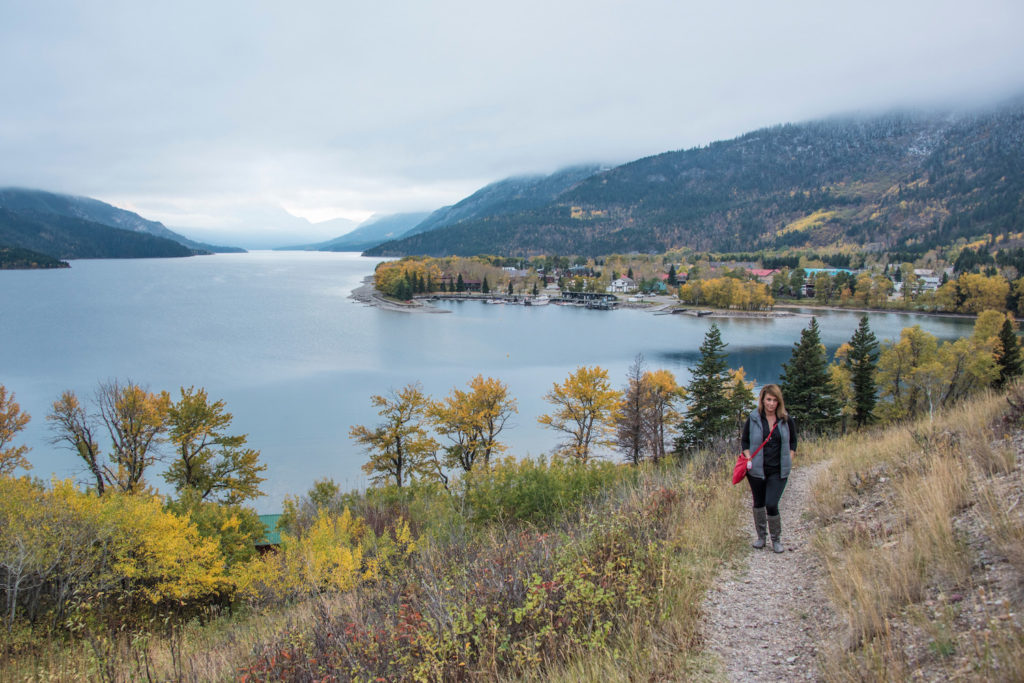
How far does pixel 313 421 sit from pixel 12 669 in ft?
72.4

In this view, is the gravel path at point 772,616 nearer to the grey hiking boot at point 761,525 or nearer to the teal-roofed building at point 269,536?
the grey hiking boot at point 761,525

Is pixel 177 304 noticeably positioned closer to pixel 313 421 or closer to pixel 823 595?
pixel 313 421

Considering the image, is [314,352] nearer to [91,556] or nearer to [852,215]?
[91,556]

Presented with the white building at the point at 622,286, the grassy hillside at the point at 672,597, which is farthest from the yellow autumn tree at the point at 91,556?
the white building at the point at 622,286

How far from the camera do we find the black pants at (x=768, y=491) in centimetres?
380

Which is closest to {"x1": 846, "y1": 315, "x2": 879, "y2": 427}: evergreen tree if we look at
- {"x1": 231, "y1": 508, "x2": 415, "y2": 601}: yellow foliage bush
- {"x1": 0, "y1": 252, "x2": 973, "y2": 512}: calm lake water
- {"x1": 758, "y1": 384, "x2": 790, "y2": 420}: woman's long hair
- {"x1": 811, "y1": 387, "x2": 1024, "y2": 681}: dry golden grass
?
{"x1": 0, "y1": 252, "x2": 973, "y2": 512}: calm lake water

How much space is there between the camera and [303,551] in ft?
28.4

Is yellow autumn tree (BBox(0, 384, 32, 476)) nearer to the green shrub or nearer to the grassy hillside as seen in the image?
the green shrub

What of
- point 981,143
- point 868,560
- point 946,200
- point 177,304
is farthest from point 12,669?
point 981,143

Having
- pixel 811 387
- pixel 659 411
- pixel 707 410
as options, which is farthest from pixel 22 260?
pixel 811 387

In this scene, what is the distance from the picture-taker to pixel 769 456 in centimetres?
394

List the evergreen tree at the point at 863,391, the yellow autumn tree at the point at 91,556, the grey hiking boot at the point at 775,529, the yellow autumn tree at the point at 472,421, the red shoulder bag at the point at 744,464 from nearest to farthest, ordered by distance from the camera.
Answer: the grey hiking boot at the point at 775,529 < the red shoulder bag at the point at 744,464 < the yellow autumn tree at the point at 91,556 < the yellow autumn tree at the point at 472,421 < the evergreen tree at the point at 863,391

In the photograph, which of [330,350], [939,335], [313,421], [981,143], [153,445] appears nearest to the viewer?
[153,445]

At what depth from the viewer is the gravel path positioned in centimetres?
238
